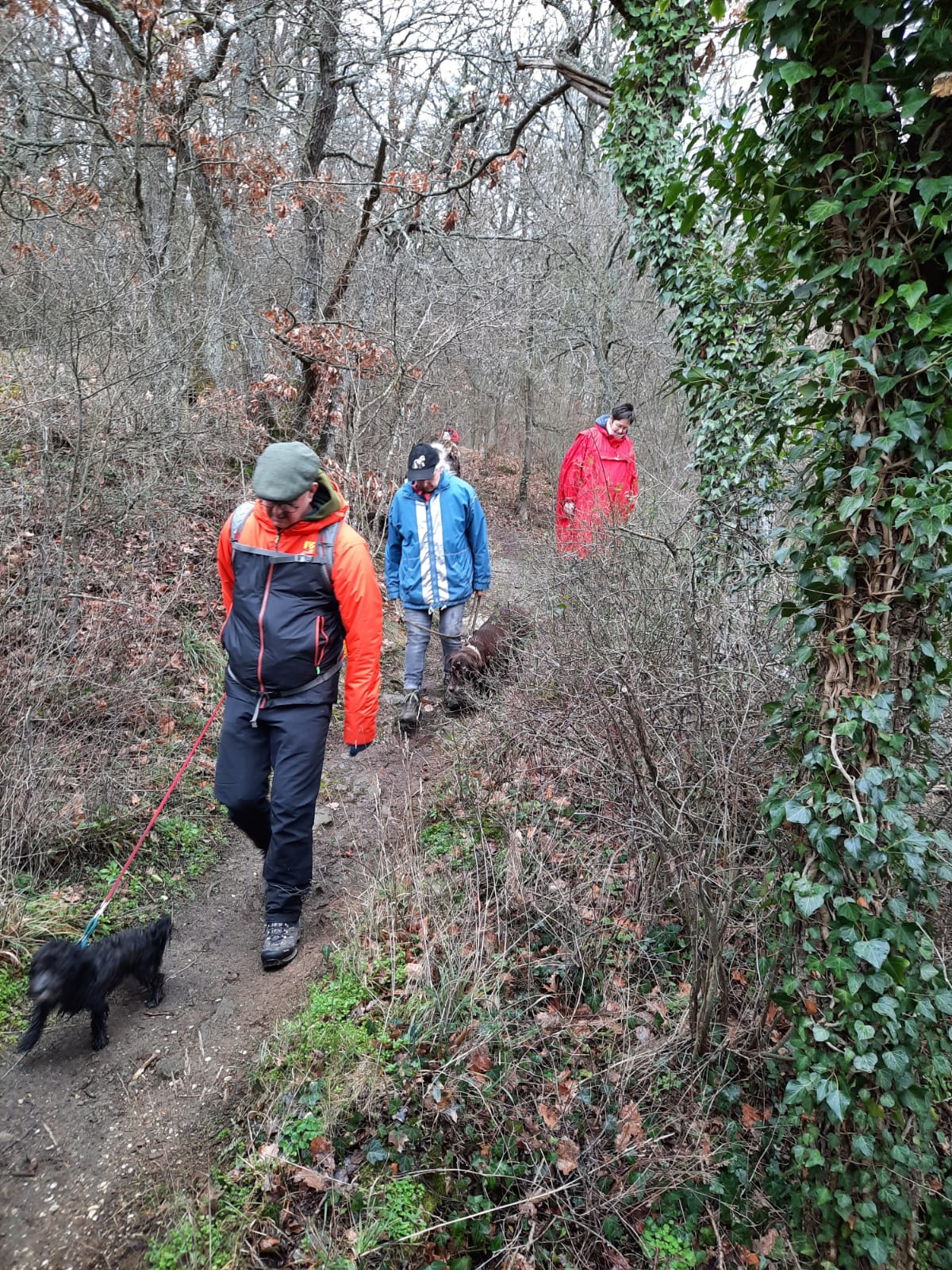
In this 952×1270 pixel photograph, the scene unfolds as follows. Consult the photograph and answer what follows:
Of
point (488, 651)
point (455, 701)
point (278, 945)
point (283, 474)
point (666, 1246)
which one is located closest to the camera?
point (666, 1246)

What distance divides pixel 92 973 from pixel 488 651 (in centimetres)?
391

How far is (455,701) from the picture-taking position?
19.9 feet

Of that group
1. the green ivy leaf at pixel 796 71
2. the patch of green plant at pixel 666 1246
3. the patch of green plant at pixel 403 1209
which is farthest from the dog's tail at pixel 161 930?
the green ivy leaf at pixel 796 71

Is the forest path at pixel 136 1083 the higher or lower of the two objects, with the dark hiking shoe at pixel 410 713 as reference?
lower

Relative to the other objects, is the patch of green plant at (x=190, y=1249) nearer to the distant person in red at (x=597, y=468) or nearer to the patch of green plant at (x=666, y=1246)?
the patch of green plant at (x=666, y=1246)

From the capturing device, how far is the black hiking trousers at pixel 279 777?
135 inches

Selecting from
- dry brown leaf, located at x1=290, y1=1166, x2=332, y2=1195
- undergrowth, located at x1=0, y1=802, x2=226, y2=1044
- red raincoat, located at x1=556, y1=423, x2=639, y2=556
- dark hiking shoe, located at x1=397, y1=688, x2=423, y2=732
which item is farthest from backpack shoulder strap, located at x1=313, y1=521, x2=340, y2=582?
red raincoat, located at x1=556, y1=423, x2=639, y2=556

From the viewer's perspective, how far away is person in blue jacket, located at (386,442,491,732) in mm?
5684

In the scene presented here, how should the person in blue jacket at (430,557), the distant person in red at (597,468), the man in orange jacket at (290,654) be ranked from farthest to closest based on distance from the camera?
the distant person in red at (597,468) < the person in blue jacket at (430,557) < the man in orange jacket at (290,654)

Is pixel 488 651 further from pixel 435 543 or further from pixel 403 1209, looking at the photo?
pixel 403 1209

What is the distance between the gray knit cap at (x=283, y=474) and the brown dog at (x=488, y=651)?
8.97 ft

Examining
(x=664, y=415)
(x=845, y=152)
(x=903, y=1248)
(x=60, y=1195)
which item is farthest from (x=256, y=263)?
(x=903, y=1248)

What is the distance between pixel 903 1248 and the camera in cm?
221

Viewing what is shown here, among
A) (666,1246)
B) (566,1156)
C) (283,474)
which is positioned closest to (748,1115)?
(666,1246)
